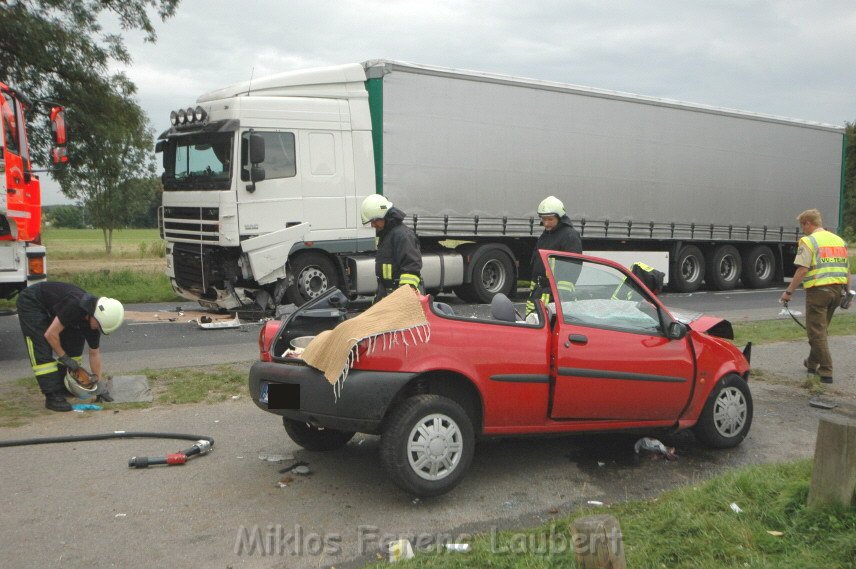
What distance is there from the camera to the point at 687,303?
658 inches

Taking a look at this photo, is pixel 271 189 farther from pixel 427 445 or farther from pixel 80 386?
pixel 427 445

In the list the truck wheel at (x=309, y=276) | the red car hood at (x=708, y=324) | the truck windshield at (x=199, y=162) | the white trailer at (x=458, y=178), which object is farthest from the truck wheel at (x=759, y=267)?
the red car hood at (x=708, y=324)

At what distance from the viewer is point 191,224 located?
489 inches

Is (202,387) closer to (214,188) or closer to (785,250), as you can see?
(214,188)

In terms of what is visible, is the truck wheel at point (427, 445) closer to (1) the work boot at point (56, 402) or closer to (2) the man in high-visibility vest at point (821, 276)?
(1) the work boot at point (56, 402)

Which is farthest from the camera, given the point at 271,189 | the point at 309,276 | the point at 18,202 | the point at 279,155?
the point at 309,276

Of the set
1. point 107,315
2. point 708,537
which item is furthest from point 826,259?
point 107,315

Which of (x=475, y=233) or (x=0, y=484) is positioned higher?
(x=475, y=233)

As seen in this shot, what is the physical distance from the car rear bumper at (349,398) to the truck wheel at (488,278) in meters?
10.3

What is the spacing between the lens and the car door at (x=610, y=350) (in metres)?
5.23

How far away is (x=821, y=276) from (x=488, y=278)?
24.5ft

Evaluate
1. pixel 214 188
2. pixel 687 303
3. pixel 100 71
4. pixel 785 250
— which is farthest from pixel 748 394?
pixel 785 250

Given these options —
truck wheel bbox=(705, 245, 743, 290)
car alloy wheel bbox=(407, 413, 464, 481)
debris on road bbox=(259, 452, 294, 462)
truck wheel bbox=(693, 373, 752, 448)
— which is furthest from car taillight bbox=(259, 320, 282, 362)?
truck wheel bbox=(705, 245, 743, 290)

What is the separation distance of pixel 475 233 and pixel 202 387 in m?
8.23
